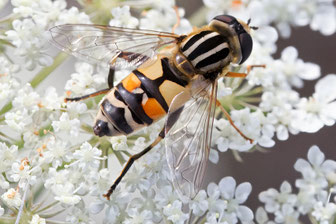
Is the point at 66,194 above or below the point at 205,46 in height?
below

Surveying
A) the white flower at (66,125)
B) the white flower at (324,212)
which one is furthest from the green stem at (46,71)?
the white flower at (324,212)

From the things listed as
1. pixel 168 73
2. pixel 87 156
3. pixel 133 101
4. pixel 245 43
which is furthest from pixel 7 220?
pixel 245 43

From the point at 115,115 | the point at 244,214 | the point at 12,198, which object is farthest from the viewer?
the point at 244,214

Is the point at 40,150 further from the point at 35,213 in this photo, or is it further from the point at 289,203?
the point at 289,203

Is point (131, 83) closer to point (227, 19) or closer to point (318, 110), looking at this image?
point (227, 19)

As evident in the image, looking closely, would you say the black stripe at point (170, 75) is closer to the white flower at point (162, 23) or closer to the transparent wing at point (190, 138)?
the transparent wing at point (190, 138)

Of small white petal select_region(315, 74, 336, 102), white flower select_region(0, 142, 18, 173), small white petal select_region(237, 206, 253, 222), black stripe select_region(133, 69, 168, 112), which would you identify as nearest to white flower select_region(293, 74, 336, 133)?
small white petal select_region(315, 74, 336, 102)

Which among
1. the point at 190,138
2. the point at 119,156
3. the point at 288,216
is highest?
the point at 190,138
